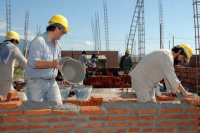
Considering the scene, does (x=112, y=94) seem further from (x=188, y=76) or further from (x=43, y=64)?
(x=43, y=64)

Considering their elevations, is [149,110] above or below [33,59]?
below

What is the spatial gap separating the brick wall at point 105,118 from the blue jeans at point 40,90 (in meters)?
0.17

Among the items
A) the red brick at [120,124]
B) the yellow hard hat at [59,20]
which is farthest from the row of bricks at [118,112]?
the yellow hard hat at [59,20]

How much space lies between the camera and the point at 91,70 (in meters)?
11.3

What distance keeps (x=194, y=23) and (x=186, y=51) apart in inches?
94.3

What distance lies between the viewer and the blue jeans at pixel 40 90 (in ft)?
9.42

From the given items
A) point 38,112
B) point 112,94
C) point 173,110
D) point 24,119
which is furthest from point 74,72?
point 112,94

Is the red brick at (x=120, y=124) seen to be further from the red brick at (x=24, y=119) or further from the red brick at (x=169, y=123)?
the red brick at (x=24, y=119)

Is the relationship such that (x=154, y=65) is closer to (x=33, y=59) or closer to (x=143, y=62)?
(x=143, y=62)

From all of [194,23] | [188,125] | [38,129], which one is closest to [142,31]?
[194,23]

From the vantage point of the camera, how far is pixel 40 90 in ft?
9.53

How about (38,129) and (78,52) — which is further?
(78,52)

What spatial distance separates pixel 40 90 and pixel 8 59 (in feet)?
3.79

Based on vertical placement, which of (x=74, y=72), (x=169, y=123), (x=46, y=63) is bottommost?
(x=169, y=123)
